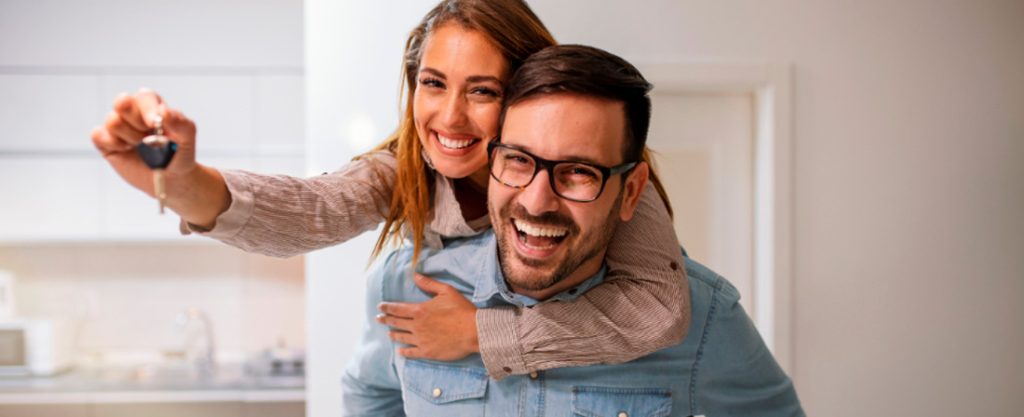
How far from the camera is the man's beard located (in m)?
0.91

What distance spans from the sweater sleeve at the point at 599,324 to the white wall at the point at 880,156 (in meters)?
0.74

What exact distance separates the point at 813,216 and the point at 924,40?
0.40m

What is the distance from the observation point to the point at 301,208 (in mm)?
848

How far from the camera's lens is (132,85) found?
2830mm

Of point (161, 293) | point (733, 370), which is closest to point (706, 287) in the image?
point (733, 370)

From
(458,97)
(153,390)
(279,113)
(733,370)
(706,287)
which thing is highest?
(279,113)

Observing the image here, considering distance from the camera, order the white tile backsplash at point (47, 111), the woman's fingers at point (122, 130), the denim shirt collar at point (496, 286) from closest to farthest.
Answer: the woman's fingers at point (122, 130) < the denim shirt collar at point (496, 286) < the white tile backsplash at point (47, 111)

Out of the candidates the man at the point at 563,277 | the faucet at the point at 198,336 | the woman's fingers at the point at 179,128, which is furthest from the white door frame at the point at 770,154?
the faucet at the point at 198,336

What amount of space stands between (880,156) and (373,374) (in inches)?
41.5

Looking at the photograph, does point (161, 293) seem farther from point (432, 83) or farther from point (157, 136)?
point (157, 136)

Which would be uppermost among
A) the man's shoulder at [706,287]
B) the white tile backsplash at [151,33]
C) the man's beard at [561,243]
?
the white tile backsplash at [151,33]

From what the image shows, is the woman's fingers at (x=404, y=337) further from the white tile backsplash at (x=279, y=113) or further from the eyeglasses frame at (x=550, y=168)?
the white tile backsplash at (x=279, y=113)

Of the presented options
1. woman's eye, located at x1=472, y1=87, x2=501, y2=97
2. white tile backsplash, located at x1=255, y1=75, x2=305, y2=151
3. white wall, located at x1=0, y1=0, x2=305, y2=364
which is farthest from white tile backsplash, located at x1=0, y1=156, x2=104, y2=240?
woman's eye, located at x1=472, y1=87, x2=501, y2=97

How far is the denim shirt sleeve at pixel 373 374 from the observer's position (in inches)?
47.1
